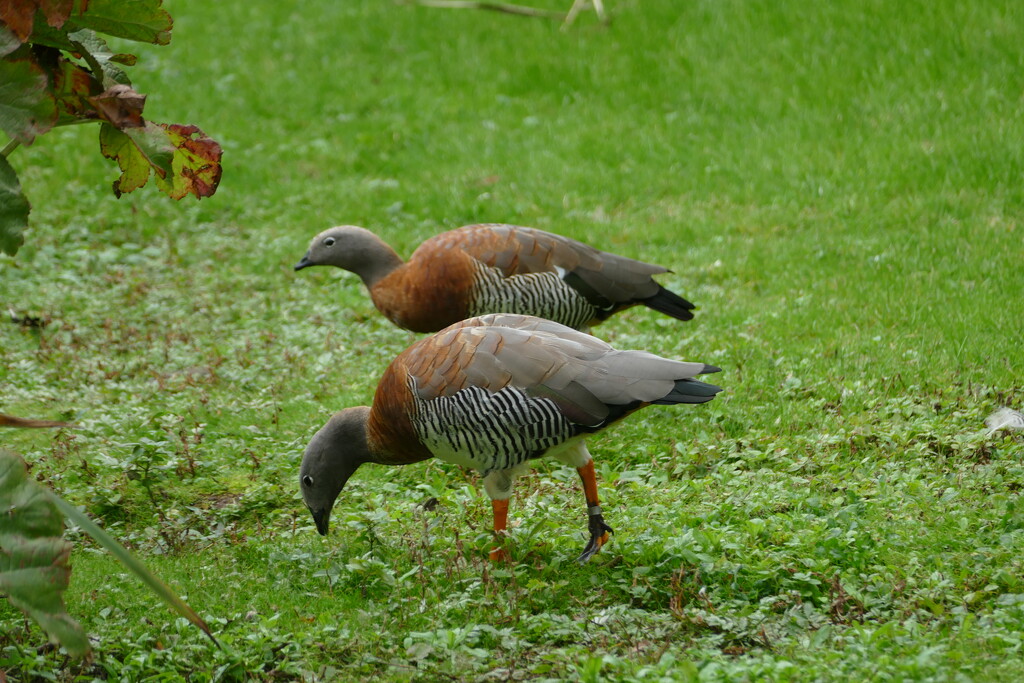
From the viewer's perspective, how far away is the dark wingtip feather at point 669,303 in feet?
24.8

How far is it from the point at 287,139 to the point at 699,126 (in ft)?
16.6

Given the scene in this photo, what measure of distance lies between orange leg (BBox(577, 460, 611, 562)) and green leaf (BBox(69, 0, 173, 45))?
2.80m

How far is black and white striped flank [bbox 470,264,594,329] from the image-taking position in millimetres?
7309

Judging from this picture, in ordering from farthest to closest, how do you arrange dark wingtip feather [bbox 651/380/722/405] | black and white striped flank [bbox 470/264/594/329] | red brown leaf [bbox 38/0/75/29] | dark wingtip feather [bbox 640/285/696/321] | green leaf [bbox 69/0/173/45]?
dark wingtip feather [bbox 640/285/696/321] → black and white striped flank [bbox 470/264/594/329] → dark wingtip feather [bbox 651/380/722/405] → green leaf [bbox 69/0/173/45] → red brown leaf [bbox 38/0/75/29]

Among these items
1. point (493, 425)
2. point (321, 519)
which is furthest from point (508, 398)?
point (321, 519)

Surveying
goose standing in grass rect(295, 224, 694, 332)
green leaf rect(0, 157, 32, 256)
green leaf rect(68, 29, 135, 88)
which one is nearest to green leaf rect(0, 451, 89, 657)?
green leaf rect(0, 157, 32, 256)

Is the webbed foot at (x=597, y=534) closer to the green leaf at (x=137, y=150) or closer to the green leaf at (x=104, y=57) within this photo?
the green leaf at (x=137, y=150)

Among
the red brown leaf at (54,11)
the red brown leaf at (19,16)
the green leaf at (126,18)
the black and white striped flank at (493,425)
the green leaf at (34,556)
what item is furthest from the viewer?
the black and white striped flank at (493,425)

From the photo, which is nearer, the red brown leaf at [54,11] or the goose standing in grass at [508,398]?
the red brown leaf at [54,11]

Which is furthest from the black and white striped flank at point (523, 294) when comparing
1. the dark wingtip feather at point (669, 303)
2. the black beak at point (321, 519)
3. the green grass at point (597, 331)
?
the black beak at point (321, 519)

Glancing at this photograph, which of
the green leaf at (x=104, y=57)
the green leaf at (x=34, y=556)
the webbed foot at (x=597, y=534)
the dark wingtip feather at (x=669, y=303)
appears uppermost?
the green leaf at (x=104, y=57)

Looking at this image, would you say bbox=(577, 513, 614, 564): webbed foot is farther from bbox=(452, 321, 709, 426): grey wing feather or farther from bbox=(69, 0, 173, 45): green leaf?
bbox=(69, 0, 173, 45): green leaf

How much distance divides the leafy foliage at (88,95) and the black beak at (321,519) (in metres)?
1.81

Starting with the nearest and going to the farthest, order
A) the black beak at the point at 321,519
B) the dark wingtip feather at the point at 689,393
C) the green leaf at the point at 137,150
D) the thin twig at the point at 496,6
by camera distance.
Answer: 1. the green leaf at the point at 137,150
2. the dark wingtip feather at the point at 689,393
3. the black beak at the point at 321,519
4. the thin twig at the point at 496,6
